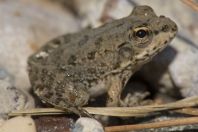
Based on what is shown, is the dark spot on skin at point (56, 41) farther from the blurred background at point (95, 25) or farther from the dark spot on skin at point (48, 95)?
the dark spot on skin at point (48, 95)

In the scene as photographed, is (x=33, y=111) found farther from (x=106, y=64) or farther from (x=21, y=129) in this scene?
(x=106, y=64)

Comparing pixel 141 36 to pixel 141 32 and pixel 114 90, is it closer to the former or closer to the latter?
pixel 141 32

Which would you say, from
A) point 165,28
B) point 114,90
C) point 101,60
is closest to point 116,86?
point 114,90

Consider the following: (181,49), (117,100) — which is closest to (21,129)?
(117,100)

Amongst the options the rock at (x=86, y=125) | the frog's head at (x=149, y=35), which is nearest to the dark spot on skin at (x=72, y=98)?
the rock at (x=86, y=125)

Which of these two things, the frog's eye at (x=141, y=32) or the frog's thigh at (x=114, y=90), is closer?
the frog's eye at (x=141, y=32)

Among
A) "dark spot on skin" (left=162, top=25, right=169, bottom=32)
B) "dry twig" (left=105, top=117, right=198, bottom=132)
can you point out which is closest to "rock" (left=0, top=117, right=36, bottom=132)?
"dry twig" (left=105, top=117, right=198, bottom=132)

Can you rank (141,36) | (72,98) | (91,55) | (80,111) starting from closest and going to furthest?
(80,111), (72,98), (141,36), (91,55)
